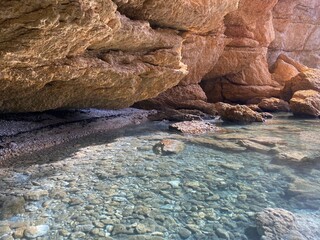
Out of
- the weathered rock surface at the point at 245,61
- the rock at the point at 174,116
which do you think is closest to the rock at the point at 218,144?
the rock at the point at 174,116

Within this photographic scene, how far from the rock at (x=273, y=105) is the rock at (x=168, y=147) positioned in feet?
35.0

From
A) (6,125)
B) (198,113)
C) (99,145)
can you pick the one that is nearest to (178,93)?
(198,113)

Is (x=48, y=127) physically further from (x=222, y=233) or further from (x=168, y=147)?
(x=222, y=233)

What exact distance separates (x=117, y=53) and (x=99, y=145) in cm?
271

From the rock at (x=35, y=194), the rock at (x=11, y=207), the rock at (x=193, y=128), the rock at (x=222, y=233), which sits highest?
the rock at (x=222, y=233)

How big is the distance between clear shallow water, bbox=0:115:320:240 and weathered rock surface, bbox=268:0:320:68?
15810 millimetres

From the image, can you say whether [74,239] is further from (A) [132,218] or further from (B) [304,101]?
(B) [304,101]

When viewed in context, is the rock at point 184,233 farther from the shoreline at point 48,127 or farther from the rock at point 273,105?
the rock at point 273,105

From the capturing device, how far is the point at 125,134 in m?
10.4

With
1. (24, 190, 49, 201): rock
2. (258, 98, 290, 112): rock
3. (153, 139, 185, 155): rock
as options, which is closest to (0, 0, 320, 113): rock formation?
(258, 98, 290, 112): rock

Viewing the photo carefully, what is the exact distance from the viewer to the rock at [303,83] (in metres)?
17.4

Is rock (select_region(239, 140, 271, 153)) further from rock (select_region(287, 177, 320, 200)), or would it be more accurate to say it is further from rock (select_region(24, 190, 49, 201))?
rock (select_region(24, 190, 49, 201))

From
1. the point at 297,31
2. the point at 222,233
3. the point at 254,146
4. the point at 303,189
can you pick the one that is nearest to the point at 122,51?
the point at 254,146

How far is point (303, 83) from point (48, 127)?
15.0m
